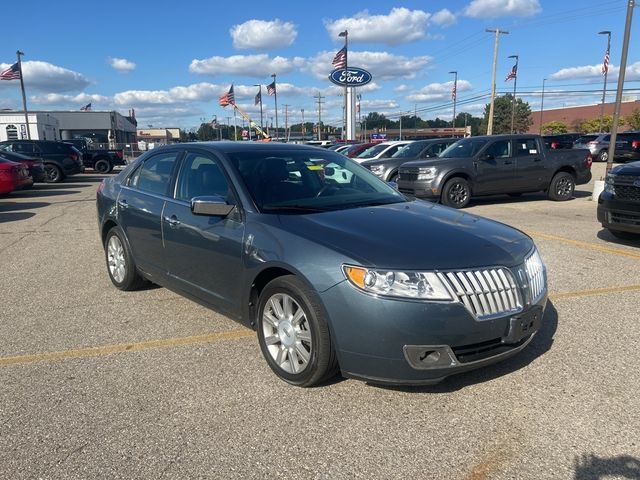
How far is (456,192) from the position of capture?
12.0 meters

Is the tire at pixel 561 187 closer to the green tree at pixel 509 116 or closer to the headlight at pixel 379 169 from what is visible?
the headlight at pixel 379 169

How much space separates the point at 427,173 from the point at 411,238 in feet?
29.1

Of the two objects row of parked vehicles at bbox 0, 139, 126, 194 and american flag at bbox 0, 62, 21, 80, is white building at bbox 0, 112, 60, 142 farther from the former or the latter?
row of parked vehicles at bbox 0, 139, 126, 194

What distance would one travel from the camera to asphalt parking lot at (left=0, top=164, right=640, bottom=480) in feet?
8.68

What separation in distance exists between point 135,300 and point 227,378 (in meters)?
2.15

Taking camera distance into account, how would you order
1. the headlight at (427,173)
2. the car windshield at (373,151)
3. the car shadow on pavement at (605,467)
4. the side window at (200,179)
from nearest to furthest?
the car shadow on pavement at (605,467) → the side window at (200,179) → the headlight at (427,173) → the car windshield at (373,151)

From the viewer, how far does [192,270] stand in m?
4.27

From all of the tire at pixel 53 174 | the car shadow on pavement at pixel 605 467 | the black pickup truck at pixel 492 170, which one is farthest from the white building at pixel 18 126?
the car shadow on pavement at pixel 605 467

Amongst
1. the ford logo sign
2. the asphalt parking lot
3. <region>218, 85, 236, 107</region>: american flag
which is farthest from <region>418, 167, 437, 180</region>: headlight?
<region>218, 85, 236, 107</region>: american flag

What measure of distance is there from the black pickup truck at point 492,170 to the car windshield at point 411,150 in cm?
246

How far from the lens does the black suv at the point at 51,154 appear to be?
853 inches

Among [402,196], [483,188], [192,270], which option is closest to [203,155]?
[192,270]

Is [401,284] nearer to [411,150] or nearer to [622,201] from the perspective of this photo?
[622,201]

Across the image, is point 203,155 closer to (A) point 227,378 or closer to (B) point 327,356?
(A) point 227,378
